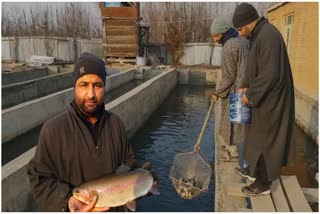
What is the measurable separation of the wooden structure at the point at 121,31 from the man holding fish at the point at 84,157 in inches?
756

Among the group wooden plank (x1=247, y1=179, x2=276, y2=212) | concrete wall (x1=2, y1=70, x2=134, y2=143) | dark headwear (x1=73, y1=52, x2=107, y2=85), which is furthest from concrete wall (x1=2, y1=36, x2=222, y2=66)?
dark headwear (x1=73, y1=52, x2=107, y2=85)

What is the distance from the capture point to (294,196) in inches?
142

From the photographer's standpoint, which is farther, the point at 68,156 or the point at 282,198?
the point at 282,198

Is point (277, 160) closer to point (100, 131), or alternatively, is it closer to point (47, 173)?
point (100, 131)

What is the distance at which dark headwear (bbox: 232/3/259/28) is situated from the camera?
335 centimetres

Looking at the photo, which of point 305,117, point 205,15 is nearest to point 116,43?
point 205,15

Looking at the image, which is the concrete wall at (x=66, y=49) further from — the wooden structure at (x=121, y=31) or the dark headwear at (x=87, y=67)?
the dark headwear at (x=87, y=67)

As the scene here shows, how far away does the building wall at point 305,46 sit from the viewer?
8891mm

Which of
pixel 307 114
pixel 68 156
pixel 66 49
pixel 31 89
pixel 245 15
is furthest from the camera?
pixel 66 49

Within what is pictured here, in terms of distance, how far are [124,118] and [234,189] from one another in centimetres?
543

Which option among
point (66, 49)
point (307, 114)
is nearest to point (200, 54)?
point (66, 49)

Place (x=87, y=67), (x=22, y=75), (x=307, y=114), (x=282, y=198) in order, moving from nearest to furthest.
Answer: (x=87, y=67), (x=282, y=198), (x=307, y=114), (x=22, y=75)

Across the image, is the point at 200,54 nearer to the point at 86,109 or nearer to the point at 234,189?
the point at 234,189

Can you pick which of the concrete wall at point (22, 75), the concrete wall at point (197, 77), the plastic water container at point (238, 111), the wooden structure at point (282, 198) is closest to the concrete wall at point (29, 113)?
the plastic water container at point (238, 111)
